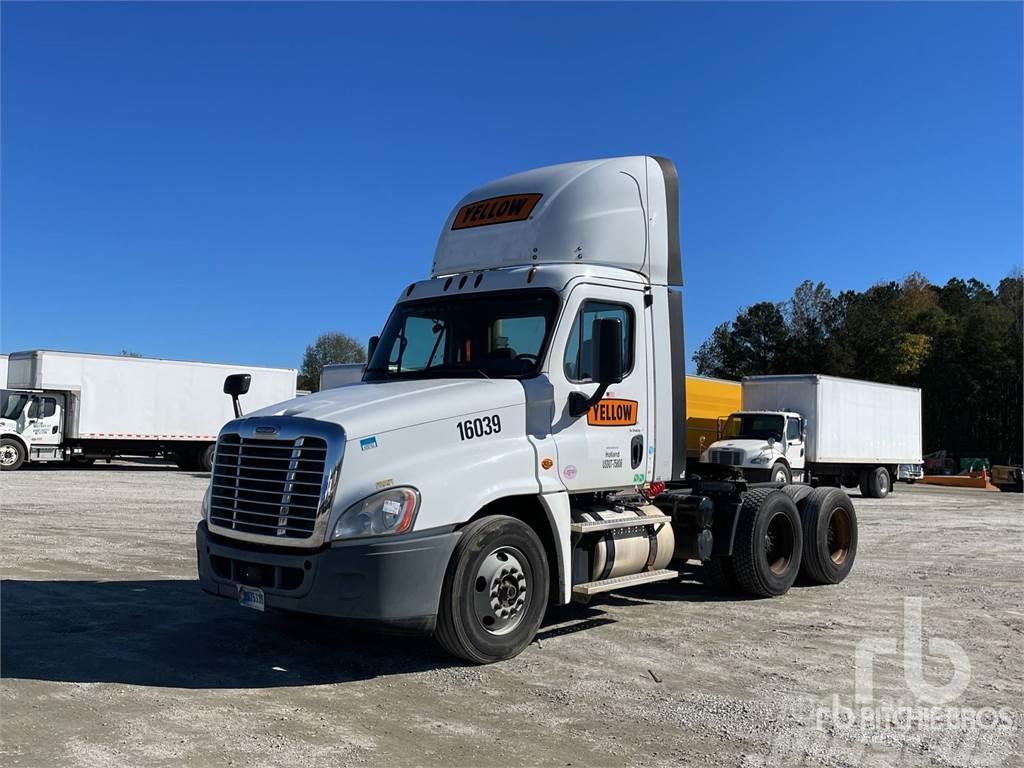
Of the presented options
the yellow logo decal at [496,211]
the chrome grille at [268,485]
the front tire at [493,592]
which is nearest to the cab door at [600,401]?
the front tire at [493,592]

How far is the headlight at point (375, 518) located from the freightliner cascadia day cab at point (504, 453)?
0.01 meters

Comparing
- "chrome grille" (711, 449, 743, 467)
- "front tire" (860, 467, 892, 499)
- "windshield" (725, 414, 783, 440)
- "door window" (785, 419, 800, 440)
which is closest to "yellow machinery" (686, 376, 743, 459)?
"windshield" (725, 414, 783, 440)

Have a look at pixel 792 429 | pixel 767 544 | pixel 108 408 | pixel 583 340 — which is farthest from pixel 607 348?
pixel 108 408

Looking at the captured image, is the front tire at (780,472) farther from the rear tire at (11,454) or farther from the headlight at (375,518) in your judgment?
the rear tire at (11,454)

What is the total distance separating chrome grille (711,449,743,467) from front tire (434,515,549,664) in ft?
58.7

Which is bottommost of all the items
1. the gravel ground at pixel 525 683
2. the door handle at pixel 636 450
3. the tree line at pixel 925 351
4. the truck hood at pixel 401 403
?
the gravel ground at pixel 525 683

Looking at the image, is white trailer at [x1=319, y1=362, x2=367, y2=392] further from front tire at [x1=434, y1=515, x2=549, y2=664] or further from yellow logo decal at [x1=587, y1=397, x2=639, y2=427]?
front tire at [x1=434, y1=515, x2=549, y2=664]

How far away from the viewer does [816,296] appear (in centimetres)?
7044

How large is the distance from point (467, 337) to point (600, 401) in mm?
1198

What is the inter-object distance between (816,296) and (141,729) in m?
70.9

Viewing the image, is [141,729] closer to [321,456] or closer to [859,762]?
[321,456]

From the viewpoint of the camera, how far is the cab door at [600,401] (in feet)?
23.0

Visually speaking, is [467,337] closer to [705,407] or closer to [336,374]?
[705,407]

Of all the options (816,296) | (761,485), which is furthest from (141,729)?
(816,296)
